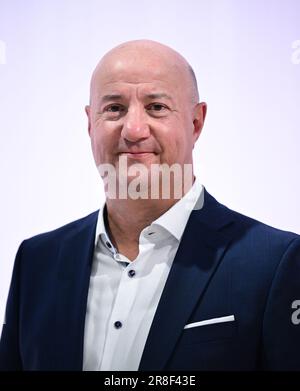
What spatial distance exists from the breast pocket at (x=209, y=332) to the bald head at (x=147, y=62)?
0.64 metres

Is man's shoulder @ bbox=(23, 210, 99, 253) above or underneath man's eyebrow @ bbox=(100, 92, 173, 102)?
underneath

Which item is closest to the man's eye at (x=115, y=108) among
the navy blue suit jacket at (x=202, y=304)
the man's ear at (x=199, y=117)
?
the man's ear at (x=199, y=117)

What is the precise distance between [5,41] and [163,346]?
1159mm

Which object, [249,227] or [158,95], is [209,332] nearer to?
[249,227]

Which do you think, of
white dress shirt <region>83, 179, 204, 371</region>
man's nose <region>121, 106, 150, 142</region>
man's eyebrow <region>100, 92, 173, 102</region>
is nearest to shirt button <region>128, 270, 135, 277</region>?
white dress shirt <region>83, 179, 204, 371</region>

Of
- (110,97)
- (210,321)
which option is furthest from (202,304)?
(110,97)

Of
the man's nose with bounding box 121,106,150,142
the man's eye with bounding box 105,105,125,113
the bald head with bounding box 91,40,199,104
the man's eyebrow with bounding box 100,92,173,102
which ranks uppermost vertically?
the bald head with bounding box 91,40,199,104

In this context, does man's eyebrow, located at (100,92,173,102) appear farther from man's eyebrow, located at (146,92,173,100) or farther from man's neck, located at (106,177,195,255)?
A: man's neck, located at (106,177,195,255)

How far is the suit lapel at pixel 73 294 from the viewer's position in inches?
54.4

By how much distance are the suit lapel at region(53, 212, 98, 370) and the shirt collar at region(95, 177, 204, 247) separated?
53 millimetres

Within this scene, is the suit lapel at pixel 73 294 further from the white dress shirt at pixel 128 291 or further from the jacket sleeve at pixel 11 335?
the jacket sleeve at pixel 11 335

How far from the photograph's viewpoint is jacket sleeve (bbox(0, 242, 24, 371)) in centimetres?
154

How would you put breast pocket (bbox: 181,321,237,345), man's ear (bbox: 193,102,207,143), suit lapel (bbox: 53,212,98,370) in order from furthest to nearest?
man's ear (bbox: 193,102,207,143) < suit lapel (bbox: 53,212,98,370) < breast pocket (bbox: 181,321,237,345)
